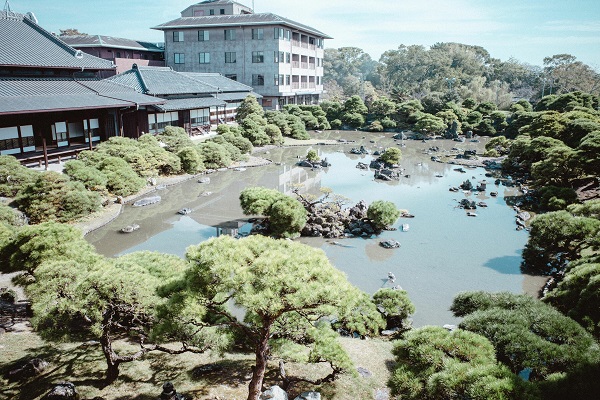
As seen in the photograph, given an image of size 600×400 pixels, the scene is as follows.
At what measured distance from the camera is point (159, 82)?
121 feet

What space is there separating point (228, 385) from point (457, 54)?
3541 inches

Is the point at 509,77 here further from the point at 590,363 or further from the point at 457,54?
the point at 590,363

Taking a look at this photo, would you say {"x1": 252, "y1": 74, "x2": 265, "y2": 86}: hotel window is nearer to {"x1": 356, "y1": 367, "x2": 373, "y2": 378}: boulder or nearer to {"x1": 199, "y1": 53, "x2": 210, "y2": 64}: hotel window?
{"x1": 199, "y1": 53, "x2": 210, "y2": 64}: hotel window

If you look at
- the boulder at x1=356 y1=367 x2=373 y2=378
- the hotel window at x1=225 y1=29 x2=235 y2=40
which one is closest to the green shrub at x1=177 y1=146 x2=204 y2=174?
the boulder at x1=356 y1=367 x2=373 y2=378

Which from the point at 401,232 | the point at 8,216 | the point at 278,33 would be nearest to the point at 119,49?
the point at 278,33

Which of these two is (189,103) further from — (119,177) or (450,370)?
(450,370)

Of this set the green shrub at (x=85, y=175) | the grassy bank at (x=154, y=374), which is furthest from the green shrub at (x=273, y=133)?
the grassy bank at (x=154, y=374)

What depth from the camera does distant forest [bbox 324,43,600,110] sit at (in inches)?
2712

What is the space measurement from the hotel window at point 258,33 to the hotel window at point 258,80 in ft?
15.7

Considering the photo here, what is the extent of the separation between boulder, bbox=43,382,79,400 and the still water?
30.7ft

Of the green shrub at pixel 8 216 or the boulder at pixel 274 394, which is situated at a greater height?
the green shrub at pixel 8 216

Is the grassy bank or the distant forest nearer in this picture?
the grassy bank

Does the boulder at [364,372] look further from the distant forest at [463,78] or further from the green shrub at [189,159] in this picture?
the distant forest at [463,78]

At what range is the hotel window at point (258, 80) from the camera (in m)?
56.2
